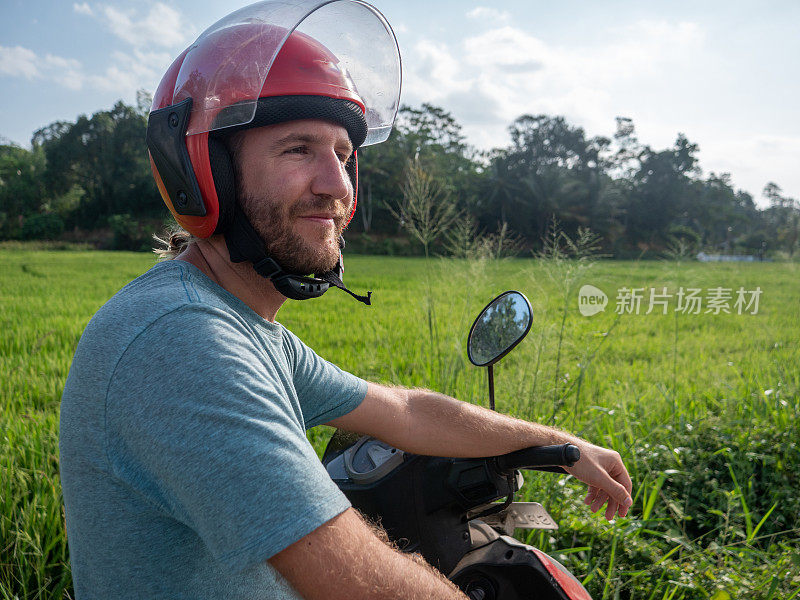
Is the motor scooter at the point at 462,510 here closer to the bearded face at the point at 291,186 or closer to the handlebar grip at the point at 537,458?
the handlebar grip at the point at 537,458

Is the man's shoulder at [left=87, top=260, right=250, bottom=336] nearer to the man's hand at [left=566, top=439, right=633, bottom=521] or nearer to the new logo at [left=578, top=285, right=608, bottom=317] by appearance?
the man's hand at [left=566, top=439, right=633, bottom=521]

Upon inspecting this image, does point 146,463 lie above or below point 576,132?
below

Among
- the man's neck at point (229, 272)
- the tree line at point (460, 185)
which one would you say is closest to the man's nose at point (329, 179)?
the man's neck at point (229, 272)

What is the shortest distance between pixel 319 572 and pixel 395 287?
12.0 meters

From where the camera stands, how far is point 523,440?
1.64m

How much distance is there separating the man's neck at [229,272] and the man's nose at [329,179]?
26 centimetres

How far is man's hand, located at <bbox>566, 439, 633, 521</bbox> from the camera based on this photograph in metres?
1.61

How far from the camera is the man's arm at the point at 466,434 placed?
1.63 m

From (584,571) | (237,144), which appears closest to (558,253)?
(584,571)

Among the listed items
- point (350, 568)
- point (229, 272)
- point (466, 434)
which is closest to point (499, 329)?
point (466, 434)

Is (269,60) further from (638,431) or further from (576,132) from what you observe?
(576,132)

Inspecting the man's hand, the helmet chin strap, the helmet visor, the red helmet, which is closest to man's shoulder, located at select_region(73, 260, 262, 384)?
the helmet chin strap

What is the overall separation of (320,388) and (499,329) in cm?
56

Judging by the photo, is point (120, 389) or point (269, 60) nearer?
point (120, 389)
